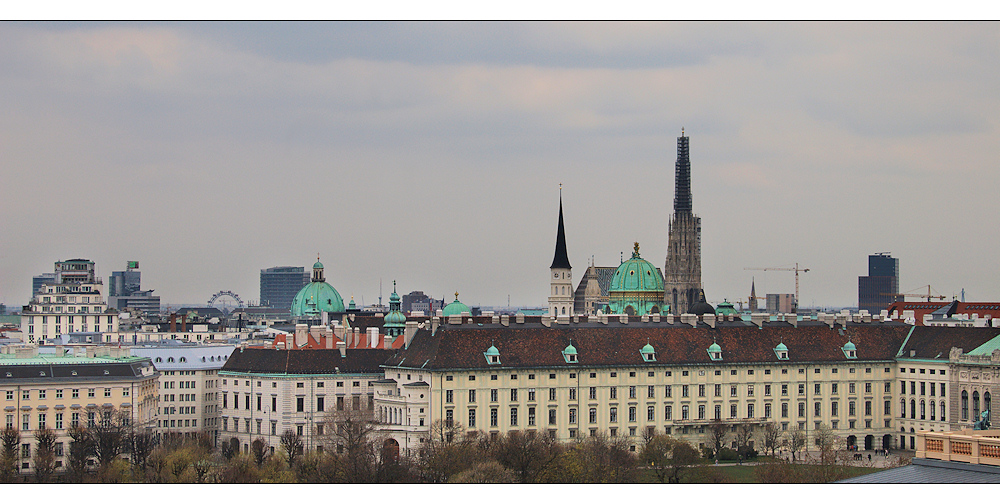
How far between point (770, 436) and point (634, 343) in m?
13.2

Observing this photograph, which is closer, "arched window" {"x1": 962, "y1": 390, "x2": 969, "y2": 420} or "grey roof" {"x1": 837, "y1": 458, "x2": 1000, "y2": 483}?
"grey roof" {"x1": 837, "y1": 458, "x2": 1000, "y2": 483}

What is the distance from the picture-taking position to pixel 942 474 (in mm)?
79812

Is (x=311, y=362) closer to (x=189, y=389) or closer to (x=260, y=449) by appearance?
(x=260, y=449)

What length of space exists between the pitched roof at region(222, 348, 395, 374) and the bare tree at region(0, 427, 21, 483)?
23035 mm

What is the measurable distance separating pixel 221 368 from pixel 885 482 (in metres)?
104

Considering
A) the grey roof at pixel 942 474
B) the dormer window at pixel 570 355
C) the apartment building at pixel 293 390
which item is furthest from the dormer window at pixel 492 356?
the grey roof at pixel 942 474

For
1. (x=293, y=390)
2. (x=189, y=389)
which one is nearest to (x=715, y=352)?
(x=293, y=390)

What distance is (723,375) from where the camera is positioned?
159375 mm

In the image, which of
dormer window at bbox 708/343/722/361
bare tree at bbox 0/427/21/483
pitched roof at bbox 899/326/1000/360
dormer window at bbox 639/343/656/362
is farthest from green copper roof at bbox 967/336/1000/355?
bare tree at bbox 0/427/21/483

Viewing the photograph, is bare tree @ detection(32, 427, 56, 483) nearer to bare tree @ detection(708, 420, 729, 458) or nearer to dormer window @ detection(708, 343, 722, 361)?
bare tree @ detection(708, 420, 729, 458)

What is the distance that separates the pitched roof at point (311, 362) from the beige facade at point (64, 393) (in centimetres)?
908

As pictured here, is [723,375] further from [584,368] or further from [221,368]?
[221,368]

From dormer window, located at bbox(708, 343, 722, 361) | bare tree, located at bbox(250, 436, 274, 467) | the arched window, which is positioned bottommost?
bare tree, located at bbox(250, 436, 274, 467)

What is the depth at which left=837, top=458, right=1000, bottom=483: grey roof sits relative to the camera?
259 ft
